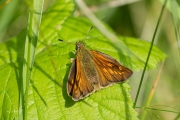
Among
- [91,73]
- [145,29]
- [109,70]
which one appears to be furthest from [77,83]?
[145,29]

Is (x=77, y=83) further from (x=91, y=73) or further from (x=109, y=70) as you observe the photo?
(x=109, y=70)

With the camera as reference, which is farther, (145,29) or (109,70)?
(145,29)

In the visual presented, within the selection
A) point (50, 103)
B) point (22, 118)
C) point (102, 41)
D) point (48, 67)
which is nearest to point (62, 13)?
point (102, 41)

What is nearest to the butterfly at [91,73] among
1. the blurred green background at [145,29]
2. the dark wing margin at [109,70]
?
the dark wing margin at [109,70]

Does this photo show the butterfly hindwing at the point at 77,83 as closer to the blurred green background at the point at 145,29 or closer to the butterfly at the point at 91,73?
the butterfly at the point at 91,73

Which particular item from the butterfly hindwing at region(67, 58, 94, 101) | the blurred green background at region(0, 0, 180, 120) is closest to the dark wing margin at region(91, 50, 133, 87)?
the butterfly hindwing at region(67, 58, 94, 101)

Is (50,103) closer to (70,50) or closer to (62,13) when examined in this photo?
(70,50)
